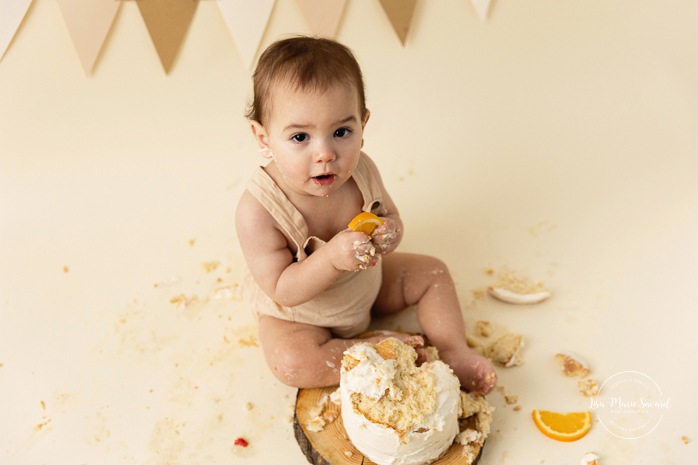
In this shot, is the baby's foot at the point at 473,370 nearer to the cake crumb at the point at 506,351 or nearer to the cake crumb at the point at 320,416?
the cake crumb at the point at 506,351

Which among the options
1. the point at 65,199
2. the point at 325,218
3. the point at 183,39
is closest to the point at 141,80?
the point at 183,39

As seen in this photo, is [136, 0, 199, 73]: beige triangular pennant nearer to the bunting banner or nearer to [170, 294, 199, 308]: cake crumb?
the bunting banner

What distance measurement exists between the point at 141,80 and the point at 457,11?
3.16ft

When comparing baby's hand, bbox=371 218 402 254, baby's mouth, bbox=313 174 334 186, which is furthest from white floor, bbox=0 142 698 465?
baby's mouth, bbox=313 174 334 186

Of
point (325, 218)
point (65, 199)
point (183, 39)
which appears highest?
point (183, 39)

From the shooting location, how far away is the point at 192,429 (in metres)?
1.58

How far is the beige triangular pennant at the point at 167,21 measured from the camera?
86.7 inches

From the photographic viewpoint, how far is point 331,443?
1.45m

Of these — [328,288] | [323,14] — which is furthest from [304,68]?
A: [323,14]

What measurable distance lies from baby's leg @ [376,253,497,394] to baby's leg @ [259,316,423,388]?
0.09 meters

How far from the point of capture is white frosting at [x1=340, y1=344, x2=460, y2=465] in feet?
4.43

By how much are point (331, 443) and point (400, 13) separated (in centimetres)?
133

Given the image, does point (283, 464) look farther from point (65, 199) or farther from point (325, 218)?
point (65, 199)

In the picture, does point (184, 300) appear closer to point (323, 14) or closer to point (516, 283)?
point (516, 283)
